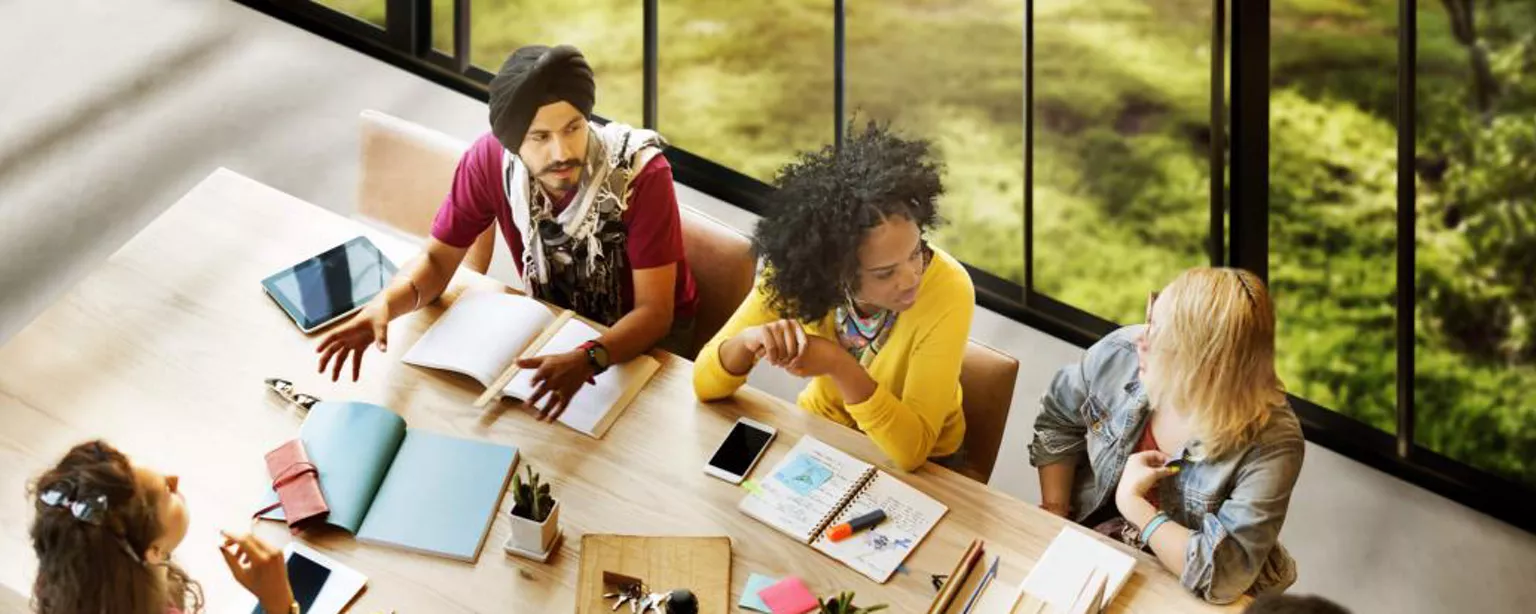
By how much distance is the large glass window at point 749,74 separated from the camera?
16.0 ft

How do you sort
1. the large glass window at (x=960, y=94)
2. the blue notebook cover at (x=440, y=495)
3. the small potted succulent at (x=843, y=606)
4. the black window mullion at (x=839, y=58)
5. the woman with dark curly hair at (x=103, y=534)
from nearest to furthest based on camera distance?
the woman with dark curly hair at (x=103, y=534) < the small potted succulent at (x=843, y=606) < the blue notebook cover at (x=440, y=495) < the black window mullion at (x=839, y=58) < the large glass window at (x=960, y=94)

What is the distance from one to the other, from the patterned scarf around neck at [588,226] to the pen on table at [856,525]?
81 centimetres

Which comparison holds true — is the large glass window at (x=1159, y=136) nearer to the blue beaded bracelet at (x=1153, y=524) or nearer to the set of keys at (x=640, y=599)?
the blue beaded bracelet at (x=1153, y=524)

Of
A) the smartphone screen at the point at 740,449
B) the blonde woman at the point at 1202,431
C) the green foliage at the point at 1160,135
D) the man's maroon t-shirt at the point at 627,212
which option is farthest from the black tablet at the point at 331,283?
the green foliage at the point at 1160,135

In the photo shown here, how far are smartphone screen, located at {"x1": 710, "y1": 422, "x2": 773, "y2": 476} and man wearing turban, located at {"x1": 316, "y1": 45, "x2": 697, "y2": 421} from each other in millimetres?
284

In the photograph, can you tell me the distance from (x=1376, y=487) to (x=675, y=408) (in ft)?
6.21

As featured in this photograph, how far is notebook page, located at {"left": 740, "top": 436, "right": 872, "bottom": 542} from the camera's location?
287 cm

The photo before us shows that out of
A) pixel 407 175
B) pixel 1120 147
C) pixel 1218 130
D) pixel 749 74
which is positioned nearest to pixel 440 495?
pixel 407 175

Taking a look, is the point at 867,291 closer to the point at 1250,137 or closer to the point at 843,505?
the point at 843,505

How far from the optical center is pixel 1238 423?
2707mm

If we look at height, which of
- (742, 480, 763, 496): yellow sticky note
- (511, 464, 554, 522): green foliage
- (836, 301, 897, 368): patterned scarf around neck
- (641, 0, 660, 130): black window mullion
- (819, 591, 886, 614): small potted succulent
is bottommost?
(819, 591, 886, 614): small potted succulent

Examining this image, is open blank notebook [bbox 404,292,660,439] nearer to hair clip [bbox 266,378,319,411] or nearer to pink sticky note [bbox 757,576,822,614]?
hair clip [bbox 266,378,319,411]

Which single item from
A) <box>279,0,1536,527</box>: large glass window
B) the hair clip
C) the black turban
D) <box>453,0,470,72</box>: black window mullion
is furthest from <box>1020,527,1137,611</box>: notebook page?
<box>453,0,470,72</box>: black window mullion

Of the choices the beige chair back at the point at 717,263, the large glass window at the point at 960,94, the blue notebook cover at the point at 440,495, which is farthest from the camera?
the large glass window at the point at 960,94
